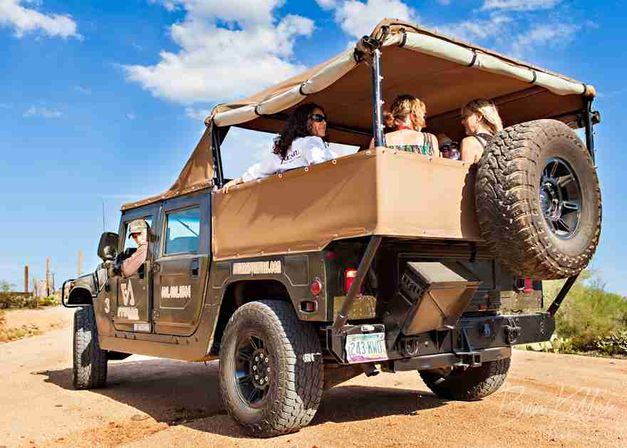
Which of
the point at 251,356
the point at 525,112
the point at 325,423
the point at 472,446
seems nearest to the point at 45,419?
the point at 251,356

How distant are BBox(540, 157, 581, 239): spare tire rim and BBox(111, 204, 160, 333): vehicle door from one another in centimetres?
383

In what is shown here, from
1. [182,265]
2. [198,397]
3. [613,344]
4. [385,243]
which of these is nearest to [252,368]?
[385,243]

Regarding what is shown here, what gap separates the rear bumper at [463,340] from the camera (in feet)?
15.4

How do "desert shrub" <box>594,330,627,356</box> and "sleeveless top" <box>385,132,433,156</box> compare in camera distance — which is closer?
"sleeveless top" <box>385,132,433,156</box>

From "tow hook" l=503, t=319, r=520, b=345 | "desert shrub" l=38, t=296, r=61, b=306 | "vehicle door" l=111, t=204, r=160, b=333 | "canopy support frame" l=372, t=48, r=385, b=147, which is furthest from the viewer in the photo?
"desert shrub" l=38, t=296, r=61, b=306

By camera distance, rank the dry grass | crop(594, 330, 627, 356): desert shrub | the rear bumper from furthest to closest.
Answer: the dry grass
crop(594, 330, 627, 356): desert shrub
the rear bumper

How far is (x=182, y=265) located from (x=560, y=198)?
333 centimetres

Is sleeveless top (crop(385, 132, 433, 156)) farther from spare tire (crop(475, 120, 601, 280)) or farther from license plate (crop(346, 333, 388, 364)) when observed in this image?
license plate (crop(346, 333, 388, 364))

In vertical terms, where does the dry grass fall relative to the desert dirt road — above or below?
below

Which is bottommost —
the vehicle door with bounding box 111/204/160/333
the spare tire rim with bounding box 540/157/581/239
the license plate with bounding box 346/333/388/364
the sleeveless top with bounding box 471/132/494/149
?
the license plate with bounding box 346/333/388/364

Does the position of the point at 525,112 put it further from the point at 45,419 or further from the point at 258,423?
the point at 45,419

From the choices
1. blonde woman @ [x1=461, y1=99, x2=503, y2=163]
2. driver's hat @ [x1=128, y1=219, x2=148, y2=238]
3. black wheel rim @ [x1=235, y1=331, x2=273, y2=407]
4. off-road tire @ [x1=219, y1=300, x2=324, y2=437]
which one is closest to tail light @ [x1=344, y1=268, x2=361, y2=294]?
off-road tire @ [x1=219, y1=300, x2=324, y2=437]

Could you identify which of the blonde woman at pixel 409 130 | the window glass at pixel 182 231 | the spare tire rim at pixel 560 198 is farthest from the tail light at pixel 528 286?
the window glass at pixel 182 231

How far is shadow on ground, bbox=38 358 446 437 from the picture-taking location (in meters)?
5.65
